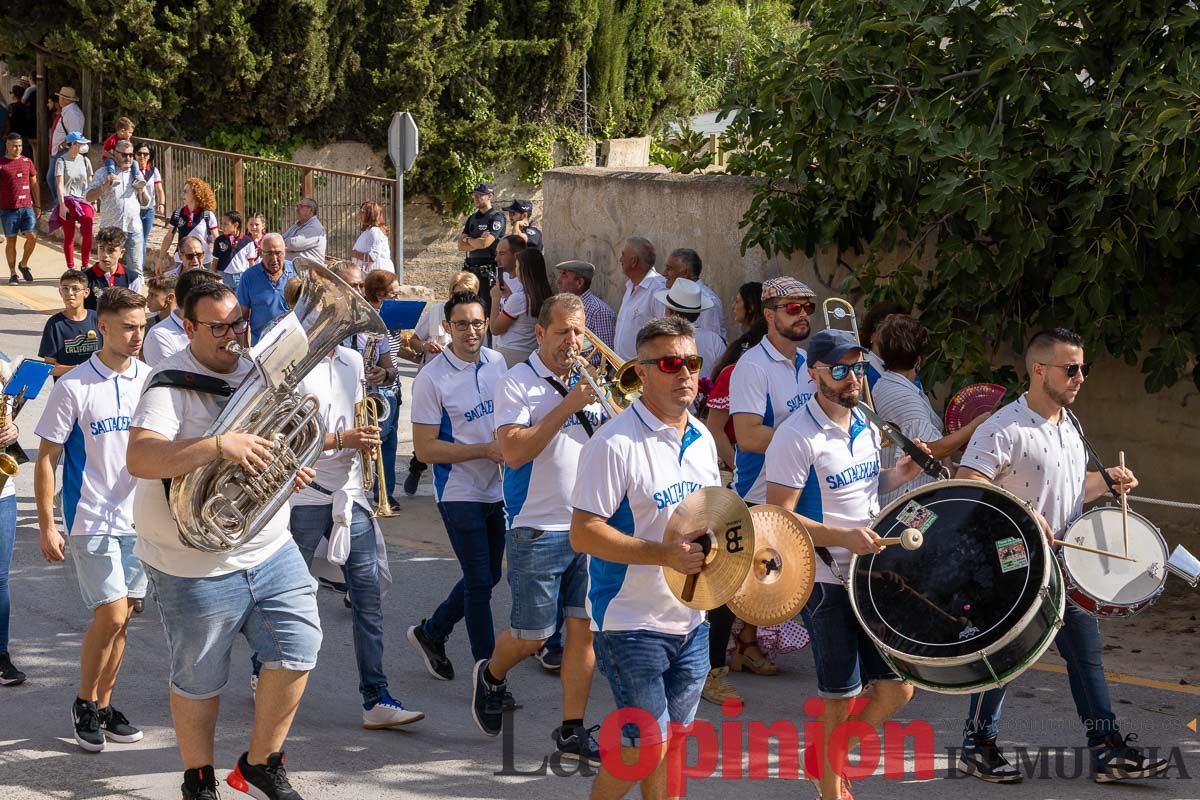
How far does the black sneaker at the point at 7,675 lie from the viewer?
711 centimetres

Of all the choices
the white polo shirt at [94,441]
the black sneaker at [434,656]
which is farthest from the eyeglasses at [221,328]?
the black sneaker at [434,656]

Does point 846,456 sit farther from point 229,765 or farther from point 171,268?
point 171,268

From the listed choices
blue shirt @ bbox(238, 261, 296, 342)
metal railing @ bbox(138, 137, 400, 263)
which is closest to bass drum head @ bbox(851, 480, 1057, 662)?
blue shirt @ bbox(238, 261, 296, 342)

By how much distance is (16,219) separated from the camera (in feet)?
63.5

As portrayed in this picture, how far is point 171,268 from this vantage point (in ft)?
51.4

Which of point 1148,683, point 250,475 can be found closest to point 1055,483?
point 1148,683

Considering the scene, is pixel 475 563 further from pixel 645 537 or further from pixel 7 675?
pixel 7 675

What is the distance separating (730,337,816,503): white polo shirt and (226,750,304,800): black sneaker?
257 cm

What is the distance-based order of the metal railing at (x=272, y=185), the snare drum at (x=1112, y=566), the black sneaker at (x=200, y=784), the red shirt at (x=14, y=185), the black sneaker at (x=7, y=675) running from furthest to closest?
the metal railing at (x=272, y=185) → the red shirt at (x=14, y=185) → the black sneaker at (x=7, y=675) → the snare drum at (x=1112, y=566) → the black sneaker at (x=200, y=784)

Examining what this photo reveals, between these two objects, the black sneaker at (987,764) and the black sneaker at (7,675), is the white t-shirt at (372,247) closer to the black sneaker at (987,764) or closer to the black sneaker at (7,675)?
the black sneaker at (7,675)

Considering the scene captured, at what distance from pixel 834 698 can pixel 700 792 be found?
2.59 feet

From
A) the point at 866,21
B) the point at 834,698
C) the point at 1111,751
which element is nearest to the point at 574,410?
the point at 834,698

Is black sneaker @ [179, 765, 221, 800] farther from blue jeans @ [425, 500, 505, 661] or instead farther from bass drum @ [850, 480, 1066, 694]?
bass drum @ [850, 480, 1066, 694]

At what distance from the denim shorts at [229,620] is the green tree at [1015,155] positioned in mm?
4253
